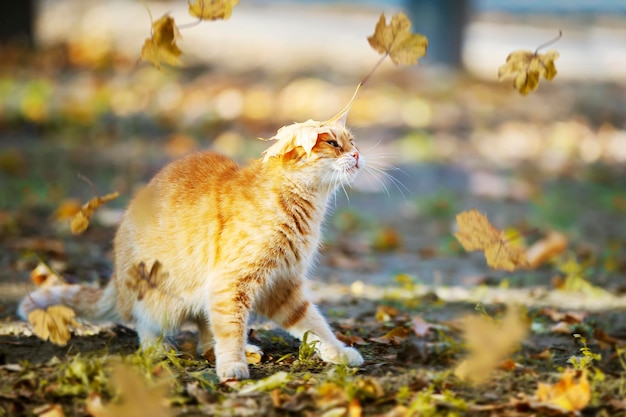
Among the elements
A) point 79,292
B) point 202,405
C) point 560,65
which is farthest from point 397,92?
point 202,405

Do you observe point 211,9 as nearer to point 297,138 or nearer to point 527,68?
point 297,138

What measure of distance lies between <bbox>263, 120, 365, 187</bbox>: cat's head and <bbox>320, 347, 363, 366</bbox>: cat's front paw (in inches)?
27.4

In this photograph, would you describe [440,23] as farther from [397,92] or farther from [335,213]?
[335,213]

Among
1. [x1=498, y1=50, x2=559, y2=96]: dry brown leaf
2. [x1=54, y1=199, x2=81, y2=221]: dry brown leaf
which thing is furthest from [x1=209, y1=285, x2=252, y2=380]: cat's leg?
[x1=54, y1=199, x2=81, y2=221]: dry brown leaf

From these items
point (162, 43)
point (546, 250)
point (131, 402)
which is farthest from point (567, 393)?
point (546, 250)

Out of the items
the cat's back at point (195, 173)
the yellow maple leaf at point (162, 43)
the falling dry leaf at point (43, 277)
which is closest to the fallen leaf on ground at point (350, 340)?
the cat's back at point (195, 173)

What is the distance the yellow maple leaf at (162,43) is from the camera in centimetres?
338

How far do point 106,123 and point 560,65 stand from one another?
25.1ft

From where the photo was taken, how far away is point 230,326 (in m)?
3.24

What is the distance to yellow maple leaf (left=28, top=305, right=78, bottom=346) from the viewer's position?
3.26 metres

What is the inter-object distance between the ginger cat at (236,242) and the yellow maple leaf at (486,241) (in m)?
0.52

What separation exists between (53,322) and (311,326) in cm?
105

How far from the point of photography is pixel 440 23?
11938mm

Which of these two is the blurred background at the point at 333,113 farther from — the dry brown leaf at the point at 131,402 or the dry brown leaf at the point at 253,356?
the dry brown leaf at the point at 131,402
